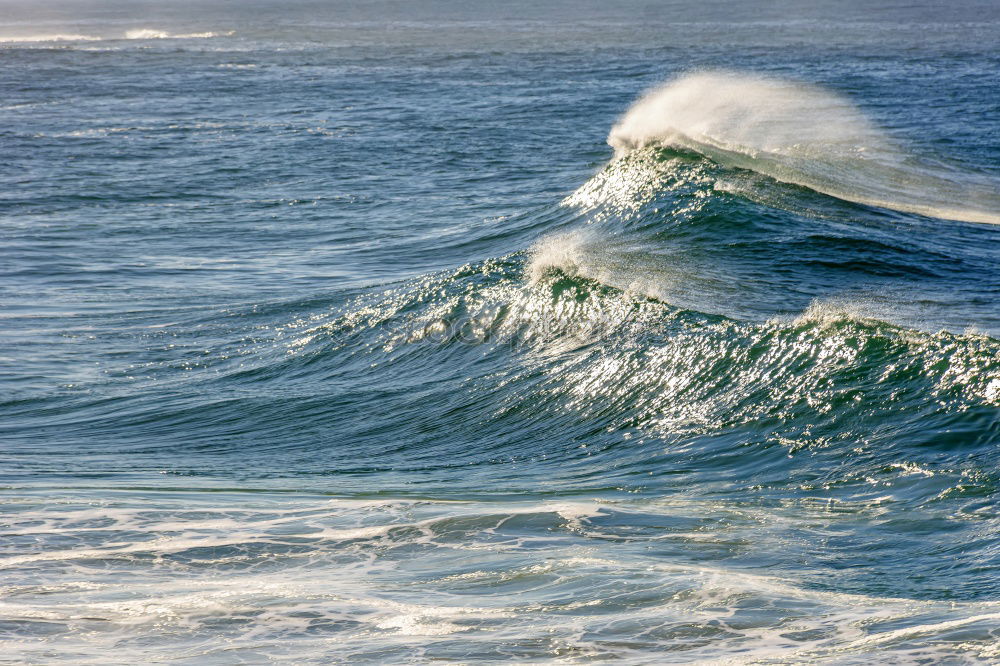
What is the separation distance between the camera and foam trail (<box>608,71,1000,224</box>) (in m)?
18.1

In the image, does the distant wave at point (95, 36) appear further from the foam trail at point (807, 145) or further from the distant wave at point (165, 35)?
the foam trail at point (807, 145)

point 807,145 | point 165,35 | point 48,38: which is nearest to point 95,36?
point 48,38

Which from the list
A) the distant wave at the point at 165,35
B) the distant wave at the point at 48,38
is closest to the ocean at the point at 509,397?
the distant wave at the point at 48,38

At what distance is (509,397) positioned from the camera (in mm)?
10344

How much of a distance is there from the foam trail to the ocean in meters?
0.16

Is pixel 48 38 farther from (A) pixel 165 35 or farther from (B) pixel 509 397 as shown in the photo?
(B) pixel 509 397

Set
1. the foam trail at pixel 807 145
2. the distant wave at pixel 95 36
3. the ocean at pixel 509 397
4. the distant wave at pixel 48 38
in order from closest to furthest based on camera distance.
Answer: the ocean at pixel 509 397, the foam trail at pixel 807 145, the distant wave at pixel 48 38, the distant wave at pixel 95 36

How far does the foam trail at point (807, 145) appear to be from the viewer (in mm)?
18109

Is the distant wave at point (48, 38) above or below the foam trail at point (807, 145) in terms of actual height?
above

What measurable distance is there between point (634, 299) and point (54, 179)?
15523mm

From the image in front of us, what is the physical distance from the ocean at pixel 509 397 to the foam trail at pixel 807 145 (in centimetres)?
16

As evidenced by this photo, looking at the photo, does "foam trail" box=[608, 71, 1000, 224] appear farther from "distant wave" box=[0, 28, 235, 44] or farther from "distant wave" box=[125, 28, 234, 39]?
"distant wave" box=[0, 28, 235, 44]

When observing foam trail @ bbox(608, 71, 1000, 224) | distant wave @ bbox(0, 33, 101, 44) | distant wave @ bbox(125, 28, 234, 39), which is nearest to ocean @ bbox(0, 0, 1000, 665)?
foam trail @ bbox(608, 71, 1000, 224)

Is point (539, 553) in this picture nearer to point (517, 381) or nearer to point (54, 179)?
point (517, 381)
